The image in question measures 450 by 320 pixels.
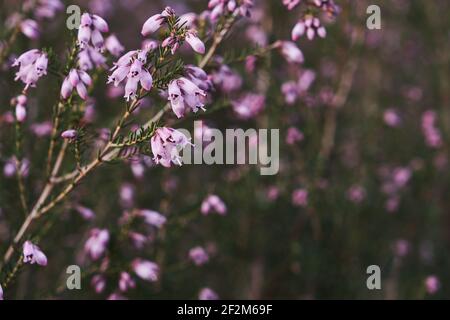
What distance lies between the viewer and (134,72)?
90.0 inches

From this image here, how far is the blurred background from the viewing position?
4.12 metres

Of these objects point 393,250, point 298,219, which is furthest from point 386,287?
point 298,219

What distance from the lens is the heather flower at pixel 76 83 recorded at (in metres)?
2.56

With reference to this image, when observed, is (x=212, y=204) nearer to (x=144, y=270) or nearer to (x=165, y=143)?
(x=144, y=270)

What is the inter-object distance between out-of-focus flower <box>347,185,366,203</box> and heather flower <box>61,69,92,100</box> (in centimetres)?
288

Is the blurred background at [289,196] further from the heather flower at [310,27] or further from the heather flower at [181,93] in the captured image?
the heather flower at [181,93]

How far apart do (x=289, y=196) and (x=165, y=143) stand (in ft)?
8.63

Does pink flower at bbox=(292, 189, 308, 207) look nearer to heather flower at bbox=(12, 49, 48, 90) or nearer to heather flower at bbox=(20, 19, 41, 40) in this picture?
heather flower at bbox=(20, 19, 41, 40)

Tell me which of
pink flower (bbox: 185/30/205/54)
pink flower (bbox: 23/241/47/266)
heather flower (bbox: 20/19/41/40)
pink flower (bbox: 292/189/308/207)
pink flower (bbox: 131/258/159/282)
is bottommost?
pink flower (bbox: 23/241/47/266)

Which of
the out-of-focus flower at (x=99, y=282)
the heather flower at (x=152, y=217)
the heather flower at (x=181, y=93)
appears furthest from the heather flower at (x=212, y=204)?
the heather flower at (x=181, y=93)

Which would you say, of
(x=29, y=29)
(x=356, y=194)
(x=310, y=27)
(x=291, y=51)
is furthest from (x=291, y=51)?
(x=356, y=194)

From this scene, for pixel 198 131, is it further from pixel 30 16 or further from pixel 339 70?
pixel 339 70

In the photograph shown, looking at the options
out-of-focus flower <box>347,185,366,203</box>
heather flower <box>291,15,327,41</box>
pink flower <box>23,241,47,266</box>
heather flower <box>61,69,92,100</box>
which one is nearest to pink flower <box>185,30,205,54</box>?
heather flower <box>61,69,92,100</box>

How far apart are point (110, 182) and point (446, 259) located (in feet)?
10.3
